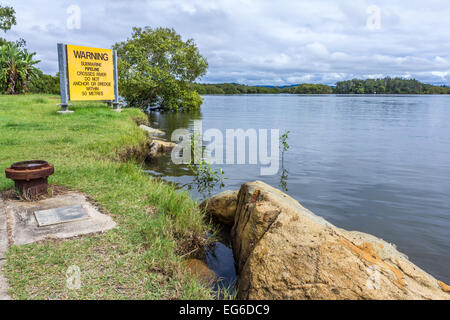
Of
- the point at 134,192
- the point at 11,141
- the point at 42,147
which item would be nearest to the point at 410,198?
the point at 134,192

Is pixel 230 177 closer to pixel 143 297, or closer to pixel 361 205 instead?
pixel 361 205

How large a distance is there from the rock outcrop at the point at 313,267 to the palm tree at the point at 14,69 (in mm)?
40990

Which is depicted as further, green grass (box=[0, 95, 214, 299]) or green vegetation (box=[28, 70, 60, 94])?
green vegetation (box=[28, 70, 60, 94])

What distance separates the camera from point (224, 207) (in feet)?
23.7

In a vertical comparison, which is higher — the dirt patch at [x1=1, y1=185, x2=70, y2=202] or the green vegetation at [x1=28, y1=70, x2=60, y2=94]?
the green vegetation at [x1=28, y1=70, x2=60, y2=94]

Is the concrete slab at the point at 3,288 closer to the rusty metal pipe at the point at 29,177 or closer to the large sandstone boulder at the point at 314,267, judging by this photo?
the rusty metal pipe at the point at 29,177

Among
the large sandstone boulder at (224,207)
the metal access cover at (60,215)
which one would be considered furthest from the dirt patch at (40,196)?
the large sandstone boulder at (224,207)

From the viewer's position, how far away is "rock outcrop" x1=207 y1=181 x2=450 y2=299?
351cm

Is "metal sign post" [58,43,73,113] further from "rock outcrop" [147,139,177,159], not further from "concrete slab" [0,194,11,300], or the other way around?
"concrete slab" [0,194,11,300]

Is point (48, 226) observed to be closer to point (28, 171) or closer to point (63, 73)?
point (28, 171)

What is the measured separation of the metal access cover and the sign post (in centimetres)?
1387

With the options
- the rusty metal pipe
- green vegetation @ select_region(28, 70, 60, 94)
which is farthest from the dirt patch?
green vegetation @ select_region(28, 70, 60, 94)

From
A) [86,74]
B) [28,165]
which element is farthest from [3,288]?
[86,74]

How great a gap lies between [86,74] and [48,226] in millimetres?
15572
